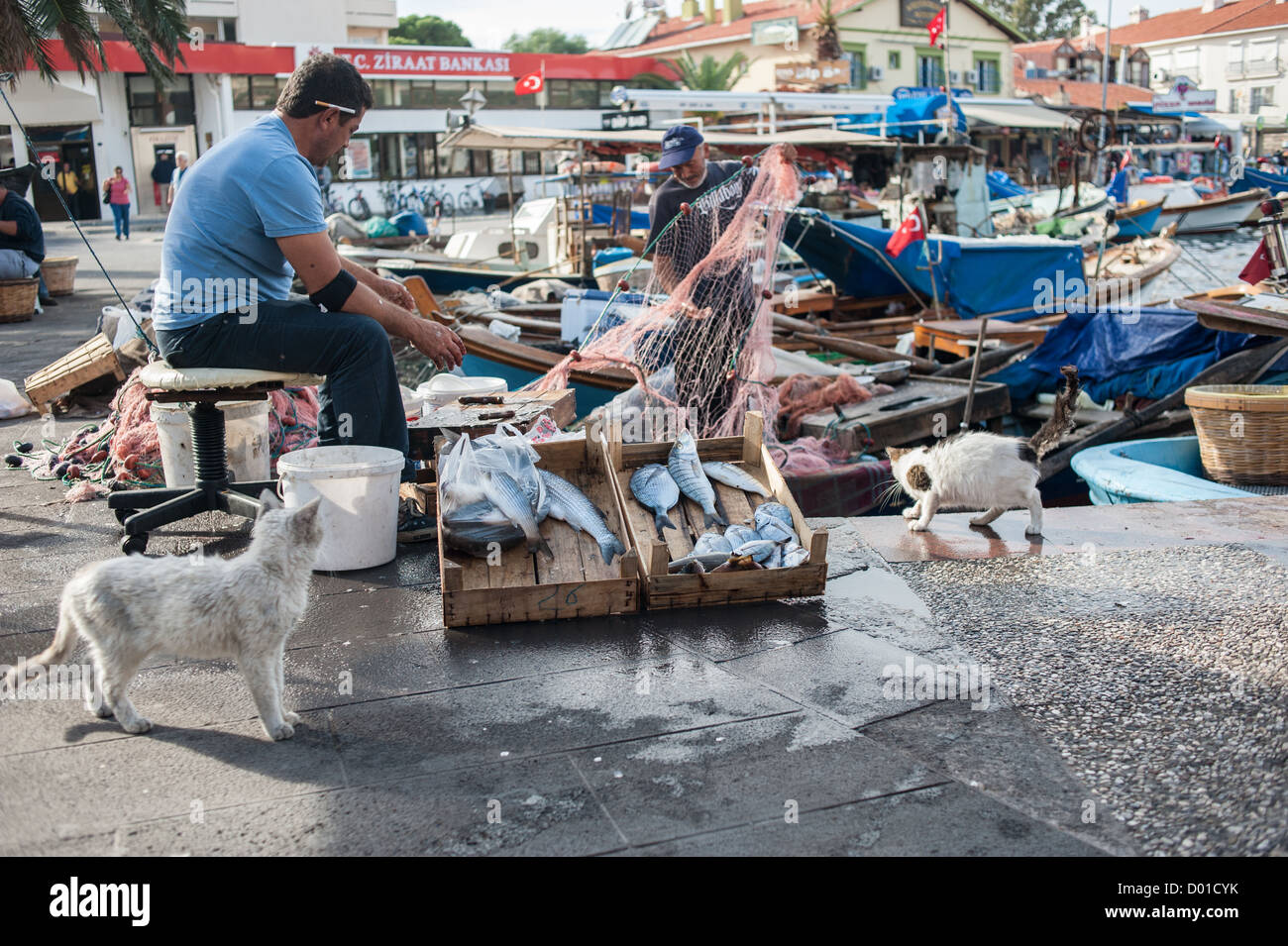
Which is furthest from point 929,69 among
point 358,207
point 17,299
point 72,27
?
point 72,27

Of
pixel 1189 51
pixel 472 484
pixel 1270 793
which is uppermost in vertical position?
pixel 1189 51

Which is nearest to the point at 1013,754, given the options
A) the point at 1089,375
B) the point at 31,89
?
the point at 1089,375

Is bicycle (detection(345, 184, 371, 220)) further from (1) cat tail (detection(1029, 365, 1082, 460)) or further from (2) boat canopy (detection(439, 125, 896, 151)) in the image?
(1) cat tail (detection(1029, 365, 1082, 460))

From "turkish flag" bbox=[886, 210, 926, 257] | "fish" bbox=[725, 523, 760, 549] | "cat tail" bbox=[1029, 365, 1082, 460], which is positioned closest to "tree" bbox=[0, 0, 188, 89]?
"fish" bbox=[725, 523, 760, 549]

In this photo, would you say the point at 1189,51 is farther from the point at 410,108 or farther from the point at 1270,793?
the point at 1270,793

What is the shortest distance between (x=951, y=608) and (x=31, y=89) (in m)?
30.6

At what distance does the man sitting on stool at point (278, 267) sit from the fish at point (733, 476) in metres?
1.57

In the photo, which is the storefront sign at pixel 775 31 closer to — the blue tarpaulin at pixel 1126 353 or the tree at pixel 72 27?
the tree at pixel 72 27

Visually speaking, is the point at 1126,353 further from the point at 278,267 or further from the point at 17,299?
the point at 17,299

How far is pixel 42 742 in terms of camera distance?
10.6 ft

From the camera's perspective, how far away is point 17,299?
13.2 meters

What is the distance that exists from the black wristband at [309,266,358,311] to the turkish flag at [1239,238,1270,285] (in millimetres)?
11486

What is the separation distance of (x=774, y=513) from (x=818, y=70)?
45059mm

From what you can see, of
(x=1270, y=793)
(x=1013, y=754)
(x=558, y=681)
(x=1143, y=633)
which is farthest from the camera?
(x=1143, y=633)
